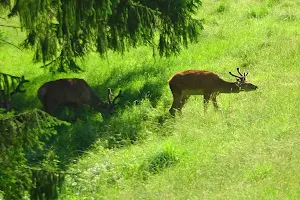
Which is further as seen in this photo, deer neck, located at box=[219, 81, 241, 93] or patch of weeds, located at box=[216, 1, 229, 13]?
patch of weeds, located at box=[216, 1, 229, 13]

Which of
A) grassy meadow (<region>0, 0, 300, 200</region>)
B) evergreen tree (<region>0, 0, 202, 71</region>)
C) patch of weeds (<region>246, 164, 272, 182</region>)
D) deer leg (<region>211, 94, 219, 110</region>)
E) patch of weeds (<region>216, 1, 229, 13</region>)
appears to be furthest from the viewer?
patch of weeds (<region>216, 1, 229, 13</region>)

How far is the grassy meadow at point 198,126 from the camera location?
31.8 ft

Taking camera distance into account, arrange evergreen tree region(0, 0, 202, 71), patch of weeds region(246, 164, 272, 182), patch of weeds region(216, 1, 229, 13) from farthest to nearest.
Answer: patch of weeds region(216, 1, 229, 13) → patch of weeds region(246, 164, 272, 182) → evergreen tree region(0, 0, 202, 71)

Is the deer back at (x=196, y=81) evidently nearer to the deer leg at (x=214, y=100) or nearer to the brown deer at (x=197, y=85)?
the brown deer at (x=197, y=85)

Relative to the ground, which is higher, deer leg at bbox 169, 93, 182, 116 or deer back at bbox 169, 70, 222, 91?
deer back at bbox 169, 70, 222, 91

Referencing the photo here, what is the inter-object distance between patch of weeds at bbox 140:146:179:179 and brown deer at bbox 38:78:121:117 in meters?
4.56

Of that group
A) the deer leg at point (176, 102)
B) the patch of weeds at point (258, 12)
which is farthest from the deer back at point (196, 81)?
the patch of weeds at point (258, 12)

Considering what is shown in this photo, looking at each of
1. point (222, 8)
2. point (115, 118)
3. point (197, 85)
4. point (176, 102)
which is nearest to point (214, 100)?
point (197, 85)

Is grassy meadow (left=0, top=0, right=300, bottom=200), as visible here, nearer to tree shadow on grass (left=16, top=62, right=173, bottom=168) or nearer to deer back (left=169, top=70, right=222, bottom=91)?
tree shadow on grass (left=16, top=62, right=173, bottom=168)

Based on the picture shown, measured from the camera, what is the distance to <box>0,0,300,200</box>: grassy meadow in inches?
382

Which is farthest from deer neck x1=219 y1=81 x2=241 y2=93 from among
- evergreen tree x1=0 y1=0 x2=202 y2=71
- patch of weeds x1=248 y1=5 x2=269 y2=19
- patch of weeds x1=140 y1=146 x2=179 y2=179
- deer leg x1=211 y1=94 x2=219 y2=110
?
patch of weeds x1=248 y1=5 x2=269 y2=19

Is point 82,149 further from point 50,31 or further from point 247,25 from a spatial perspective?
point 247,25

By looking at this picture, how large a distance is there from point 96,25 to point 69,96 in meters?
6.48

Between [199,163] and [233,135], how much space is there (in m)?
1.18
